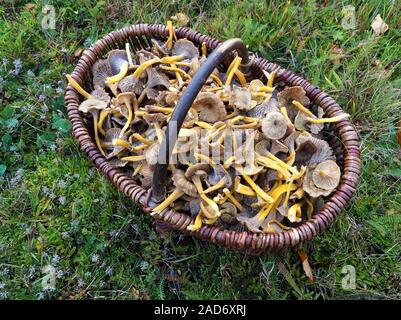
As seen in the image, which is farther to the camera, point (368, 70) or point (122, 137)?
point (368, 70)

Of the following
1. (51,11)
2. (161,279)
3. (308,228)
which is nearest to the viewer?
(308,228)

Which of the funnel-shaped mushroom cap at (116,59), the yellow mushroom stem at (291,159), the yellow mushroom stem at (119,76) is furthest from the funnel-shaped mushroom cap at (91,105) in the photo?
the yellow mushroom stem at (291,159)

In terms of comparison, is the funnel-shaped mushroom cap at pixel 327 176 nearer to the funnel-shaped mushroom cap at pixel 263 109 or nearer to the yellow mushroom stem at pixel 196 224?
the funnel-shaped mushroom cap at pixel 263 109

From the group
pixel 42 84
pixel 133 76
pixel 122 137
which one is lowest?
pixel 42 84

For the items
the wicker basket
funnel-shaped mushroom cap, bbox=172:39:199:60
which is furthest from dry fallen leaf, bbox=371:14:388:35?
funnel-shaped mushroom cap, bbox=172:39:199:60

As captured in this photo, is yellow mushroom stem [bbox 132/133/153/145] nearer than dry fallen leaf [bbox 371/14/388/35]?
Yes

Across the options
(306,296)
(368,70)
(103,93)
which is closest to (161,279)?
(306,296)

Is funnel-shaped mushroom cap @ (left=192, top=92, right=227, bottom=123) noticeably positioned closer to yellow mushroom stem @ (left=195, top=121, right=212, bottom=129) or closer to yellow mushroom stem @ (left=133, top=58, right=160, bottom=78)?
yellow mushroom stem @ (left=195, top=121, right=212, bottom=129)
